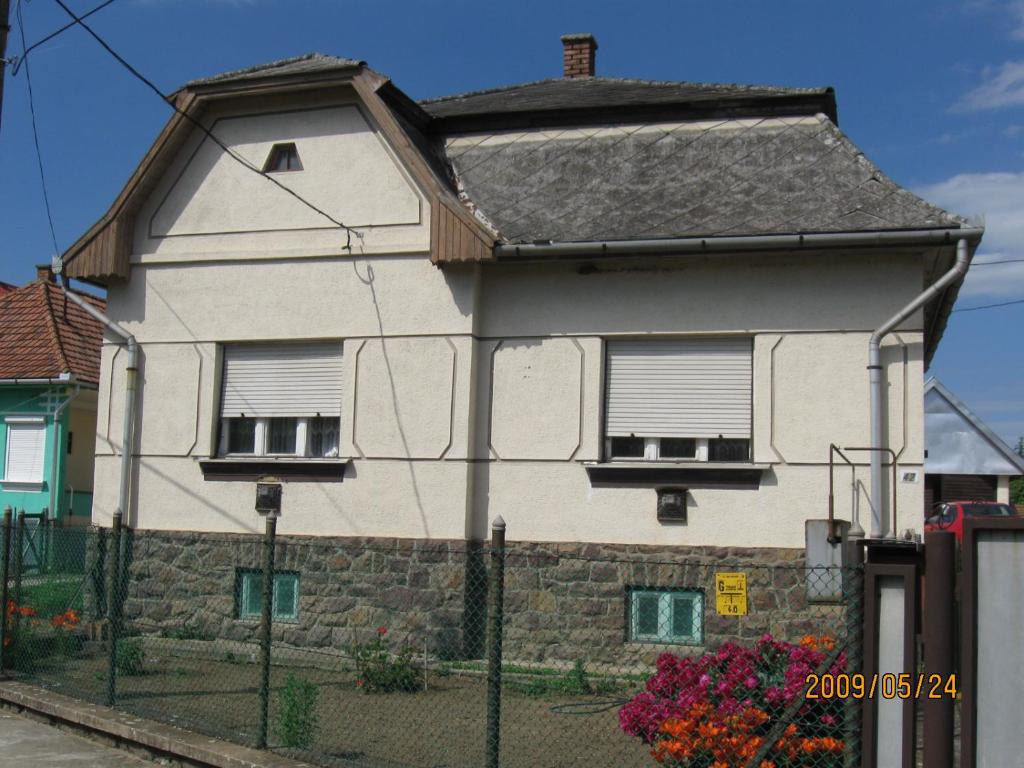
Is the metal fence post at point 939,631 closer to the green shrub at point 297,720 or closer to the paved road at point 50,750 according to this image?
the green shrub at point 297,720

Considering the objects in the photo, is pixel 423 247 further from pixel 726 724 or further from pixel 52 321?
pixel 52 321

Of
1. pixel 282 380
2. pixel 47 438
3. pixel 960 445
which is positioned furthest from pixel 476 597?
pixel 960 445

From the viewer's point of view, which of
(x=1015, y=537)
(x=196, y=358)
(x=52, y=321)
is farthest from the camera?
(x=52, y=321)

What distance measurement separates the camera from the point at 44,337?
67.7ft

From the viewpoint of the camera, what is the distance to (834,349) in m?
10.8

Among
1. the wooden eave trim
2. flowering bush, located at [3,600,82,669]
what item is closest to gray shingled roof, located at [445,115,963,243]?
the wooden eave trim

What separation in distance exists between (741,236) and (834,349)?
1.40 meters

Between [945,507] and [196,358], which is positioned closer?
[196,358]

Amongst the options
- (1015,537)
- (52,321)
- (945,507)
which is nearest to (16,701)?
(1015,537)

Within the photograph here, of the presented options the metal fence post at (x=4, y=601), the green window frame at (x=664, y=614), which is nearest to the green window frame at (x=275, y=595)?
the metal fence post at (x=4, y=601)

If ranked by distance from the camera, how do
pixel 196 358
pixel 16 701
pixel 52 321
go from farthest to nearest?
pixel 52 321
pixel 196 358
pixel 16 701

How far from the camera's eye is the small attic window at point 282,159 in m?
12.6

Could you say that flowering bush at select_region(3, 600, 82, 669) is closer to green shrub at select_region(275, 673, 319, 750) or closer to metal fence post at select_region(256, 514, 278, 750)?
metal fence post at select_region(256, 514, 278, 750)
